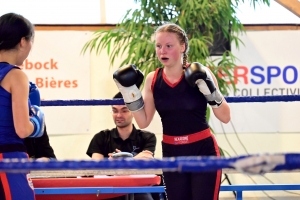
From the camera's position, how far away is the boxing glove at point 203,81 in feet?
6.63

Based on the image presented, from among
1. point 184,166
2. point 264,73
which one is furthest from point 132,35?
point 184,166

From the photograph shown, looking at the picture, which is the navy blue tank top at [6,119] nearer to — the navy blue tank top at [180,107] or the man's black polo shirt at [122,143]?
the navy blue tank top at [180,107]

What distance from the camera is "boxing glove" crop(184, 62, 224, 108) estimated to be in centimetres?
202

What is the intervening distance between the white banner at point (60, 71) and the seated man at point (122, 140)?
0.89m

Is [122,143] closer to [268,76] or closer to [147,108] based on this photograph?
[147,108]

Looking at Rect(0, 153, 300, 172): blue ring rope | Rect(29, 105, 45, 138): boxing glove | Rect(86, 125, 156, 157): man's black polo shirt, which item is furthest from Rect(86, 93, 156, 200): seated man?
Rect(0, 153, 300, 172): blue ring rope

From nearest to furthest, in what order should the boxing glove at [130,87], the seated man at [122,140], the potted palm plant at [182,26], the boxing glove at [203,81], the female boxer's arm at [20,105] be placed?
1. the female boxer's arm at [20,105]
2. the boxing glove at [203,81]
3. the boxing glove at [130,87]
4. the seated man at [122,140]
5. the potted palm plant at [182,26]

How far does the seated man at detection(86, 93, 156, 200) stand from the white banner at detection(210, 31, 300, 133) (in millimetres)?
1018

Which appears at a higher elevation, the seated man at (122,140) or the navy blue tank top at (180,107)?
the navy blue tank top at (180,107)

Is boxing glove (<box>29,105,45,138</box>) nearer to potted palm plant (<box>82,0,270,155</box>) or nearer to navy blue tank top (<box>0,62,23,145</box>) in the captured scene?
navy blue tank top (<box>0,62,23,145</box>)

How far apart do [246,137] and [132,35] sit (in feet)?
3.82

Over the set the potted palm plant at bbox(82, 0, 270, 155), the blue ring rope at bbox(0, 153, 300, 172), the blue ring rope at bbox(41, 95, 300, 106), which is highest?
the potted palm plant at bbox(82, 0, 270, 155)

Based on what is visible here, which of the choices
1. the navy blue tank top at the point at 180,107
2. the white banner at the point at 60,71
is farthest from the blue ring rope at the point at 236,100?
the white banner at the point at 60,71

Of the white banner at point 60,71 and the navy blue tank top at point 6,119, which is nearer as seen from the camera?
the navy blue tank top at point 6,119
